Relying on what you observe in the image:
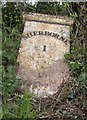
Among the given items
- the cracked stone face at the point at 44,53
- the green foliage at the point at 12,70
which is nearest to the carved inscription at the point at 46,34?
the cracked stone face at the point at 44,53

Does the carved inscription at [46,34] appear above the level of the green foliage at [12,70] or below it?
above

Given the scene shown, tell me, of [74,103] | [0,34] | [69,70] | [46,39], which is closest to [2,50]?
[0,34]

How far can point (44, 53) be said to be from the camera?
2.99 meters

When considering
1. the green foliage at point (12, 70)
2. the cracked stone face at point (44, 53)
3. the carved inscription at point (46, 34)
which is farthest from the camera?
the carved inscription at point (46, 34)

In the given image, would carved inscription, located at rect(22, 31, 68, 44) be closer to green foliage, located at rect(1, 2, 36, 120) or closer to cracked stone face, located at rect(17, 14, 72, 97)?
cracked stone face, located at rect(17, 14, 72, 97)

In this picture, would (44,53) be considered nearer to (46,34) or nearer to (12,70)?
(46,34)

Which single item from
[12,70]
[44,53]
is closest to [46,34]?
[44,53]

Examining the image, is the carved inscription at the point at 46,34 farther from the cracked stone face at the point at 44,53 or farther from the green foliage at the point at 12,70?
the green foliage at the point at 12,70

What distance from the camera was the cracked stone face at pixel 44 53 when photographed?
2859 mm

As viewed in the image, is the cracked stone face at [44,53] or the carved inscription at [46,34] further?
the carved inscription at [46,34]

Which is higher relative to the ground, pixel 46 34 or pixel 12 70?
pixel 46 34

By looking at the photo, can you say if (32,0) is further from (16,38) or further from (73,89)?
(73,89)

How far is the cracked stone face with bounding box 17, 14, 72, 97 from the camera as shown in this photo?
2.86 meters

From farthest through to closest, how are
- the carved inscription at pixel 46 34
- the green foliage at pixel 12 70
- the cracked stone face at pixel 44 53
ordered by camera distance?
1. the carved inscription at pixel 46 34
2. the cracked stone face at pixel 44 53
3. the green foliage at pixel 12 70
